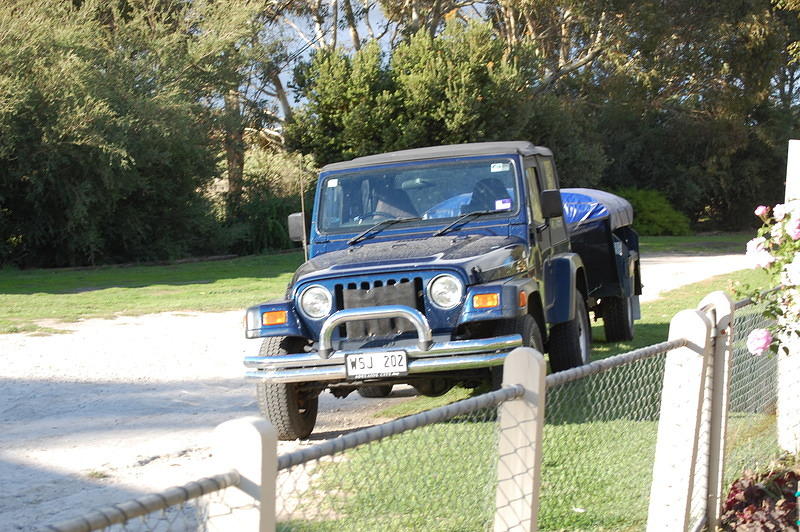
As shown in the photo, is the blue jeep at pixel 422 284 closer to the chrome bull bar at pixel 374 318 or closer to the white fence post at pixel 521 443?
the chrome bull bar at pixel 374 318

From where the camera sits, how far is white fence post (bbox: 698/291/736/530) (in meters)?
5.13

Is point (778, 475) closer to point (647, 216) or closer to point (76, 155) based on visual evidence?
point (76, 155)


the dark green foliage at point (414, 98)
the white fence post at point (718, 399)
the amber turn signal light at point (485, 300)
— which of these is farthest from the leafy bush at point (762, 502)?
the dark green foliage at point (414, 98)

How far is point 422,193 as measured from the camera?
854 centimetres

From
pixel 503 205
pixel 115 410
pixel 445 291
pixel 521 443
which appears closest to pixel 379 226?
pixel 503 205

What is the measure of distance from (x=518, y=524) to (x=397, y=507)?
1.05 meters

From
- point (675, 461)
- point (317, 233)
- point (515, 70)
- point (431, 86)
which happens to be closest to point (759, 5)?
point (515, 70)

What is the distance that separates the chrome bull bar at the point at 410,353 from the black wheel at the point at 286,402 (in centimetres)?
24

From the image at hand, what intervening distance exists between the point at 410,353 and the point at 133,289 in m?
15.0

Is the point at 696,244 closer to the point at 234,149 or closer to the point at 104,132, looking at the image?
the point at 234,149

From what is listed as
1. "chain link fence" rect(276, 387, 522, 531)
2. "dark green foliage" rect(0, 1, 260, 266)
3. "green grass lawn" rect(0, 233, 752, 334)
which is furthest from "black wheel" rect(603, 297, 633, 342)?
"dark green foliage" rect(0, 1, 260, 266)

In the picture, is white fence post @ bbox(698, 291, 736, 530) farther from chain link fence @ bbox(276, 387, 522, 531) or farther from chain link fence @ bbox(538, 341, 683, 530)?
chain link fence @ bbox(276, 387, 522, 531)

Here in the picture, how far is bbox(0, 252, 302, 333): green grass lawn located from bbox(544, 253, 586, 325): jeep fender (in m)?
8.25

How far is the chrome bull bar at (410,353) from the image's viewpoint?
22.5 ft
